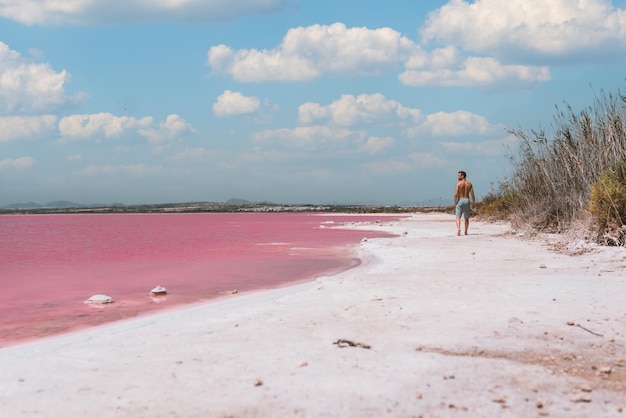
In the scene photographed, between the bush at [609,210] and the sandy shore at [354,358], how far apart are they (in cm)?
318

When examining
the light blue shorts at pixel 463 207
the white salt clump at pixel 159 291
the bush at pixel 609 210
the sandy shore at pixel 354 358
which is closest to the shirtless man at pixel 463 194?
the light blue shorts at pixel 463 207

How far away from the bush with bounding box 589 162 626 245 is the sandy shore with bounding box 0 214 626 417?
3.18 m

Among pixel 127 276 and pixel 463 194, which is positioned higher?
pixel 463 194

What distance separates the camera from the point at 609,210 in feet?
36.2

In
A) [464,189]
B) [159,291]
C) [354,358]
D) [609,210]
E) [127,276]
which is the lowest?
[127,276]

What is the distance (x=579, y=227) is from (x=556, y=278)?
467 cm

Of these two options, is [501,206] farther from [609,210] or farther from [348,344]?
[348,344]

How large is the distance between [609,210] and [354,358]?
8536mm

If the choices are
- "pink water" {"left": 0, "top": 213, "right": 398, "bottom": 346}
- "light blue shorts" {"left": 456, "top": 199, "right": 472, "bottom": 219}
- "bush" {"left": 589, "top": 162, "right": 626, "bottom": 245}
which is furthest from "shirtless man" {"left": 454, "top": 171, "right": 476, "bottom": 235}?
"bush" {"left": 589, "top": 162, "right": 626, "bottom": 245}

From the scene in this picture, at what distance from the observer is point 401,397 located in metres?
3.71

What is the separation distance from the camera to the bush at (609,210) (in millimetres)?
10828

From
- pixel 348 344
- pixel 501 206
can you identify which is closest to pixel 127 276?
pixel 348 344

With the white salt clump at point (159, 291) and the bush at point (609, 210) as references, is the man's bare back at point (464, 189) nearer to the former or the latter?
the bush at point (609, 210)

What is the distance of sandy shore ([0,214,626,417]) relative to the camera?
3.65m
